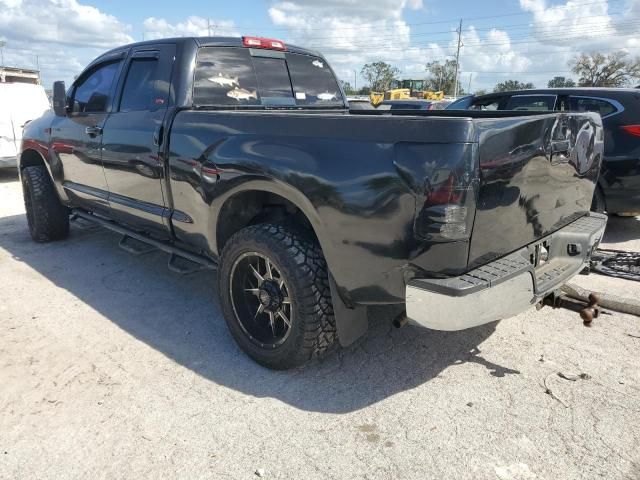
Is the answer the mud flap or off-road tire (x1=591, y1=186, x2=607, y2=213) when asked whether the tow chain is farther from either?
the mud flap

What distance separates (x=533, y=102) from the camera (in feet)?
21.7

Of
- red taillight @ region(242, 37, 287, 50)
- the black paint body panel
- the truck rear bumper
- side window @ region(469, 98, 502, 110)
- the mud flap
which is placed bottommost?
the mud flap

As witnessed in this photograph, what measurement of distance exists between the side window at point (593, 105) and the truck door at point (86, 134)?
494cm

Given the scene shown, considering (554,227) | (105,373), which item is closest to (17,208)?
(105,373)

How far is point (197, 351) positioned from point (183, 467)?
108cm

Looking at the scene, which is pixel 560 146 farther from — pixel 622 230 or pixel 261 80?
pixel 622 230

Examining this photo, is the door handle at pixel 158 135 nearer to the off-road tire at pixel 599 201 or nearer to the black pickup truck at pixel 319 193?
the black pickup truck at pixel 319 193

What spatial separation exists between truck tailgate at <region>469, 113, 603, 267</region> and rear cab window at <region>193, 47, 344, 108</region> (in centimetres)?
223

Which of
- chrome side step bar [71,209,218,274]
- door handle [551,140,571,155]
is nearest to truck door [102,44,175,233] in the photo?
chrome side step bar [71,209,218,274]

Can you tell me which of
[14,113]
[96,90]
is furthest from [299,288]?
[14,113]

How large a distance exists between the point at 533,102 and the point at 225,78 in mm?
4470

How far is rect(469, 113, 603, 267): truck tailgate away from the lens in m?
2.25

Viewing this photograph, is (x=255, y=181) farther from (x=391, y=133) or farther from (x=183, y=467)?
(x=183, y=467)

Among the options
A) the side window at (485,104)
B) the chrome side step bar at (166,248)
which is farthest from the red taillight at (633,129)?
the chrome side step bar at (166,248)
